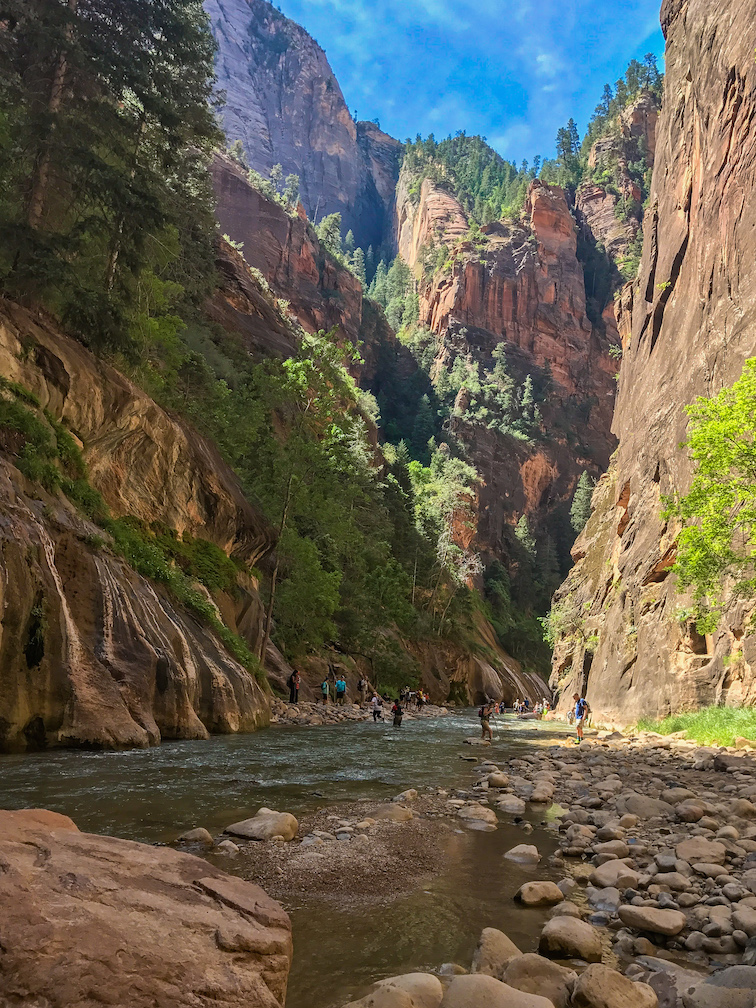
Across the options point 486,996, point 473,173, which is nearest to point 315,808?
point 486,996

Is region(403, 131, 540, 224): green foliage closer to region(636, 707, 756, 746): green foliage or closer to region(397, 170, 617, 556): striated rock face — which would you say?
region(397, 170, 617, 556): striated rock face

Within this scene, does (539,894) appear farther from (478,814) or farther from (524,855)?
(478,814)

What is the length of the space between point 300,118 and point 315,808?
197497mm

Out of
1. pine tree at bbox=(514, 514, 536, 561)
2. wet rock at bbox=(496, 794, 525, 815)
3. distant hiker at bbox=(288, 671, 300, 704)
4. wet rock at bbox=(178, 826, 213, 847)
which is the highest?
pine tree at bbox=(514, 514, 536, 561)

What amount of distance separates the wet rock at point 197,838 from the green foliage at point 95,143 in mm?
15053

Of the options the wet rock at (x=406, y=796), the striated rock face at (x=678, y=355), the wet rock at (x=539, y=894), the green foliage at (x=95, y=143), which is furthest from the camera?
the striated rock face at (x=678, y=355)

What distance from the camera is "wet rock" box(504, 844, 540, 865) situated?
6148 millimetres

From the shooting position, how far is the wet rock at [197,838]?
5888mm

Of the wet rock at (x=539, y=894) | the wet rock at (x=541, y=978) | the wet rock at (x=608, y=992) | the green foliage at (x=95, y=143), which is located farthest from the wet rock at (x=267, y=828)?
the green foliage at (x=95, y=143)

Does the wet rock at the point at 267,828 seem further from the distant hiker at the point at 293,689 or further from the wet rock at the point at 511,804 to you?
the distant hiker at the point at 293,689

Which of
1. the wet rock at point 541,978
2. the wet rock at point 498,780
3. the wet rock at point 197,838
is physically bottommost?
the wet rock at point 498,780

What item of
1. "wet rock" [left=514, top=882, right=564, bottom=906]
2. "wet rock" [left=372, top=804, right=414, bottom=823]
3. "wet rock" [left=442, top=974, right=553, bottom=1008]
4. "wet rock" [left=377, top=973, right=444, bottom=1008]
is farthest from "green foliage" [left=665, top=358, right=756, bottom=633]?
"wet rock" [left=377, top=973, right=444, bottom=1008]

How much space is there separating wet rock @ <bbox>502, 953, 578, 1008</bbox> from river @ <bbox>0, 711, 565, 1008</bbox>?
0.49 m

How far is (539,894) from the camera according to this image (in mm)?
4949
